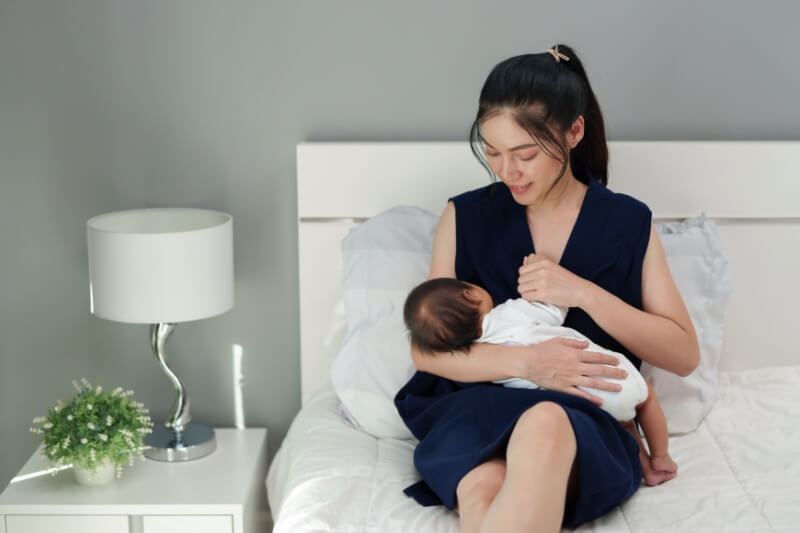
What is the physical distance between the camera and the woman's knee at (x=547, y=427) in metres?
1.46

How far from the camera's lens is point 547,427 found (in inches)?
58.1

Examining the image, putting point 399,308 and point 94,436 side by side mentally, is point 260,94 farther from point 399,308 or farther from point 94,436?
point 94,436

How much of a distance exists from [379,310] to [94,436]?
2.23 feet

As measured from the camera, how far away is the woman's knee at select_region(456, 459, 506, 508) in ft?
4.89

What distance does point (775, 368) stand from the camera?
7.18 ft

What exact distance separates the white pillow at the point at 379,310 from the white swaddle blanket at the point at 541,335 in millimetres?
300

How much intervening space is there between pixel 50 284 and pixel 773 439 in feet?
5.84

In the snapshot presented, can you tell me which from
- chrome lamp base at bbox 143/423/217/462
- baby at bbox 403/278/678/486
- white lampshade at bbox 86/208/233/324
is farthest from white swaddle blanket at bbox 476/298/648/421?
chrome lamp base at bbox 143/423/217/462

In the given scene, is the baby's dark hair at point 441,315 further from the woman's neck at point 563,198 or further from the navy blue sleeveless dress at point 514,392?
the woman's neck at point 563,198

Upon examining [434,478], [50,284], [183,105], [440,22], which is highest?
[440,22]

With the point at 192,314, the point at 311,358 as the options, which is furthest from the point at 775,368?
the point at 192,314

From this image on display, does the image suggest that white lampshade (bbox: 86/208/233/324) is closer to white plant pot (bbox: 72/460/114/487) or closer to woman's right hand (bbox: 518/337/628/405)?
white plant pot (bbox: 72/460/114/487)

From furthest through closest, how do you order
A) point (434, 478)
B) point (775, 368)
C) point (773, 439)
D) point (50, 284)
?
1. point (50, 284)
2. point (775, 368)
3. point (773, 439)
4. point (434, 478)

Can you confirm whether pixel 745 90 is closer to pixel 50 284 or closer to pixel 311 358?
pixel 311 358
